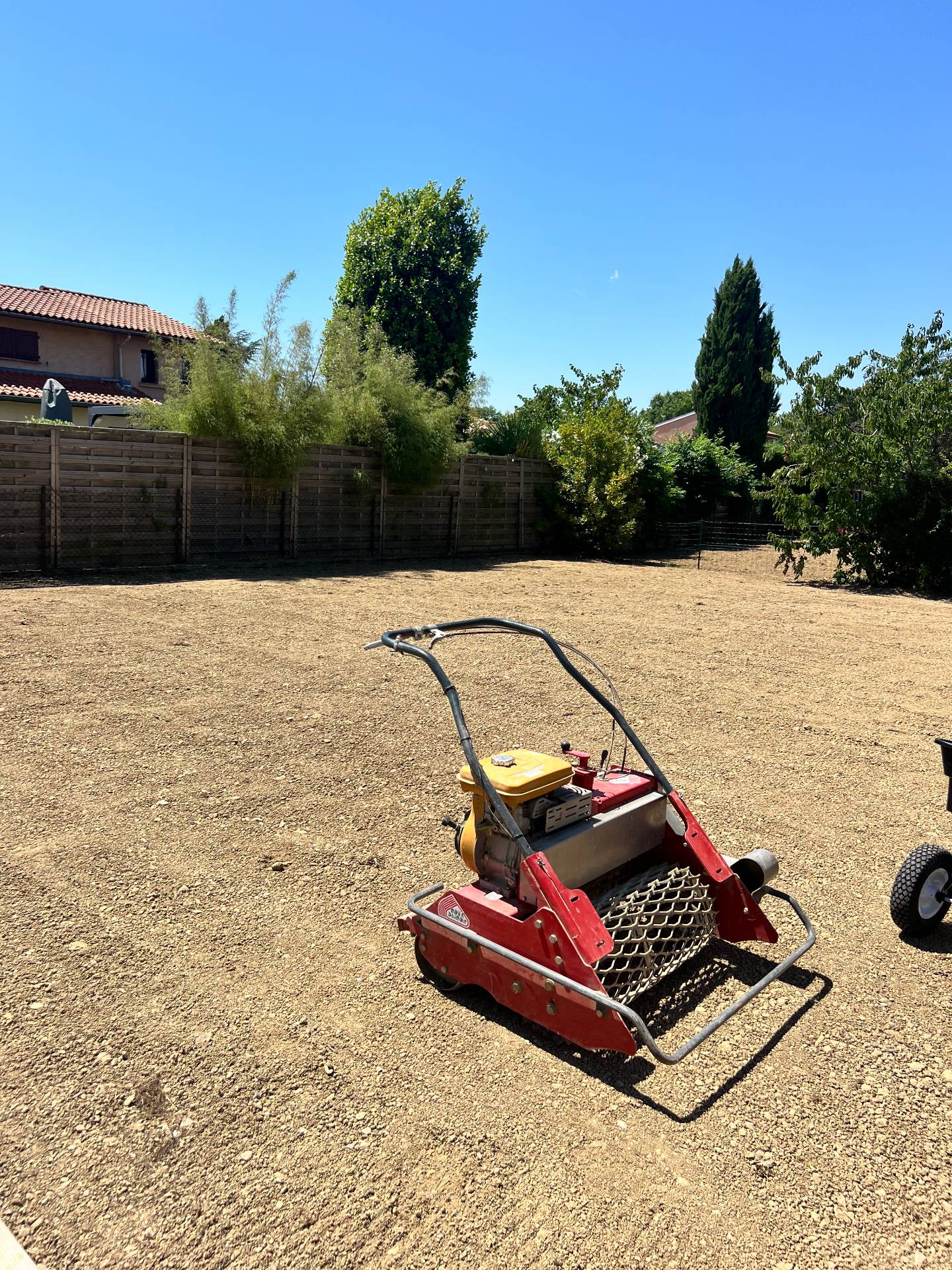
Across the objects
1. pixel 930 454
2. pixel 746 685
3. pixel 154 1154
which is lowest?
pixel 154 1154

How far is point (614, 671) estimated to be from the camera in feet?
24.0

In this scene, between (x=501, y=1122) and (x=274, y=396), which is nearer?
(x=501, y=1122)

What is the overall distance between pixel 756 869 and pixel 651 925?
0.65 metres

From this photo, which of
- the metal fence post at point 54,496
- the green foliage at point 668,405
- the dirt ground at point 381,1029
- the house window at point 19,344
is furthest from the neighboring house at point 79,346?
the green foliage at point 668,405

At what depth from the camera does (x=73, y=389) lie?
25.3 metres

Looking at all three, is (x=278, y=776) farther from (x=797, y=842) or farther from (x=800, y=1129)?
(x=800, y=1129)

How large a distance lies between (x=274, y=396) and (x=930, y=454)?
35.4ft

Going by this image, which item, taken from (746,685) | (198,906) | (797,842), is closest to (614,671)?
(746,685)

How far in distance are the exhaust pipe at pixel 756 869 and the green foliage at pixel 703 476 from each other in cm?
2024

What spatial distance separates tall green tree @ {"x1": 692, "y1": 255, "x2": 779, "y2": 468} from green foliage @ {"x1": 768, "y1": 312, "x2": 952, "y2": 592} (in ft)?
58.9

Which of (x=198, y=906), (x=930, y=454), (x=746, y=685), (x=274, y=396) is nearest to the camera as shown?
(x=198, y=906)

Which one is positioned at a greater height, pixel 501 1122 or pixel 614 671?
pixel 614 671

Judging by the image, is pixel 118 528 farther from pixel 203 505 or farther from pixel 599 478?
pixel 599 478

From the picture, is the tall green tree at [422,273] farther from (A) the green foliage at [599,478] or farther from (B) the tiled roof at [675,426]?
(B) the tiled roof at [675,426]
